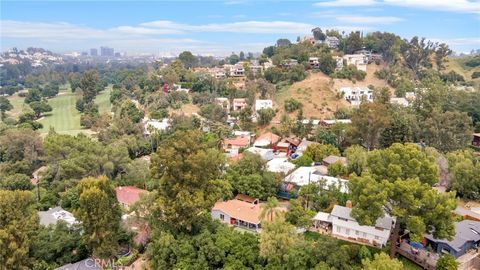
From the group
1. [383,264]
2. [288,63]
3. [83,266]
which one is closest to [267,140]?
[83,266]

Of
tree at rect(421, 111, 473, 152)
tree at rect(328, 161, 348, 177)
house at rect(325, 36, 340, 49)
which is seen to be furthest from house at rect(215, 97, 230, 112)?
house at rect(325, 36, 340, 49)

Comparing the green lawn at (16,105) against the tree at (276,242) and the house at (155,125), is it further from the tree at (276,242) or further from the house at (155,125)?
the tree at (276,242)

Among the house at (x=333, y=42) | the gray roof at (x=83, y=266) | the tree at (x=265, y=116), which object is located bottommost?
the gray roof at (x=83, y=266)

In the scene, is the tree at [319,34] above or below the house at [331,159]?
above

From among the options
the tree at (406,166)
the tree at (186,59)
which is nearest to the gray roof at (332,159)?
the tree at (406,166)

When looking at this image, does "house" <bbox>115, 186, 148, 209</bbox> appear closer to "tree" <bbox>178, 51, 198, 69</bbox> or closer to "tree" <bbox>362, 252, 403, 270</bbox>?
"tree" <bbox>362, 252, 403, 270</bbox>

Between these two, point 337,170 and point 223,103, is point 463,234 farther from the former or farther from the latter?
point 223,103

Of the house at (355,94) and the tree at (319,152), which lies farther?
the house at (355,94)

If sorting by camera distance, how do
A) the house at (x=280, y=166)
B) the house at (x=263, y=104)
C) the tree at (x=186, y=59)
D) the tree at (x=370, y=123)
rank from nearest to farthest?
the house at (x=280, y=166) → the tree at (x=370, y=123) → the house at (x=263, y=104) → the tree at (x=186, y=59)
